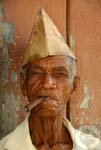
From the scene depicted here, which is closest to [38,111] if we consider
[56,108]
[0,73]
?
[56,108]

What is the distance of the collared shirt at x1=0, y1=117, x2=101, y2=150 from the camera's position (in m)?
1.67

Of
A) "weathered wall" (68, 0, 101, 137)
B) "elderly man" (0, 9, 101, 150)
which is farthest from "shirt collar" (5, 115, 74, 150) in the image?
"weathered wall" (68, 0, 101, 137)

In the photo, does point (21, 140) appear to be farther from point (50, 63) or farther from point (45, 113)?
point (50, 63)

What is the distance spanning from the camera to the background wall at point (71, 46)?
73.5 inches

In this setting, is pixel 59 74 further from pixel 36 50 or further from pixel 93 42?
pixel 93 42

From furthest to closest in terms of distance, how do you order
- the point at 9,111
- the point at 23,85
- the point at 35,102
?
the point at 9,111 < the point at 23,85 < the point at 35,102

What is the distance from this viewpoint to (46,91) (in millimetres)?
1624

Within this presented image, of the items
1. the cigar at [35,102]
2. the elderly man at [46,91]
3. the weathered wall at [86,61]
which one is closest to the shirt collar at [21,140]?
the elderly man at [46,91]

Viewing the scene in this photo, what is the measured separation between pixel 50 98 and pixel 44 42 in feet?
0.51

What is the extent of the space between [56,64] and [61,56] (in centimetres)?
3

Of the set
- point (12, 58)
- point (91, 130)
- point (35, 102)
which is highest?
point (12, 58)

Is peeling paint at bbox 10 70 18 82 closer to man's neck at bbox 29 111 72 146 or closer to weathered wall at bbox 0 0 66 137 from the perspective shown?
weathered wall at bbox 0 0 66 137

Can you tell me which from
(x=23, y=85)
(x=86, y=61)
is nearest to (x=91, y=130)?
(x=86, y=61)

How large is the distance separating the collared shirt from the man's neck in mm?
23
